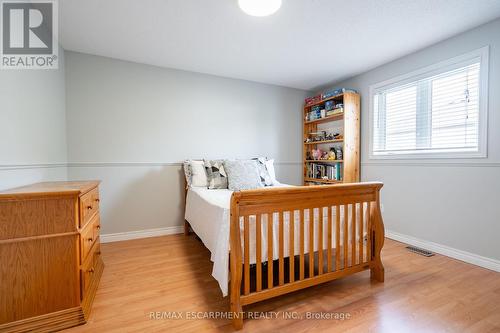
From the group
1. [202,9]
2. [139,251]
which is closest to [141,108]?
[202,9]

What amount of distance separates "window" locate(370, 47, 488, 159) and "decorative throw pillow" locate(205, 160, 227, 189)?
6.74ft

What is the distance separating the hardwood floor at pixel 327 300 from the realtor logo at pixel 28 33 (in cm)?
178

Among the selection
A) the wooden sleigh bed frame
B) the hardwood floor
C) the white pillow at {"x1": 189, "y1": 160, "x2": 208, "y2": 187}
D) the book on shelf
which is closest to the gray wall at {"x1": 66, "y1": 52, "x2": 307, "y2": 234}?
the white pillow at {"x1": 189, "y1": 160, "x2": 208, "y2": 187}

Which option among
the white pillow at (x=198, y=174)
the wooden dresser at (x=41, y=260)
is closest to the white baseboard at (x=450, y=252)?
the white pillow at (x=198, y=174)

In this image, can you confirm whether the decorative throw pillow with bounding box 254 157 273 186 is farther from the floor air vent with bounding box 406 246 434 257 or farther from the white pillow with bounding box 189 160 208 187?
the floor air vent with bounding box 406 246 434 257

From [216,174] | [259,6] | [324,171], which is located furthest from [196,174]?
[324,171]

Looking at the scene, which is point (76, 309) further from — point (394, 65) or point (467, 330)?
point (394, 65)

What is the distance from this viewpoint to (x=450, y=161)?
88.4 inches

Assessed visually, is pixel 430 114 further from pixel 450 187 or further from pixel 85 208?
pixel 85 208

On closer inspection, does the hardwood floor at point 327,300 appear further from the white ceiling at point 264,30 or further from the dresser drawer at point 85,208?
the white ceiling at point 264,30

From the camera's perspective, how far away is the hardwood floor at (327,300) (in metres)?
1.29

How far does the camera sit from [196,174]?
2.74m

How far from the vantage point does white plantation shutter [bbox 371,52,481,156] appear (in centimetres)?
213

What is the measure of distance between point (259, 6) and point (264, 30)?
47cm
